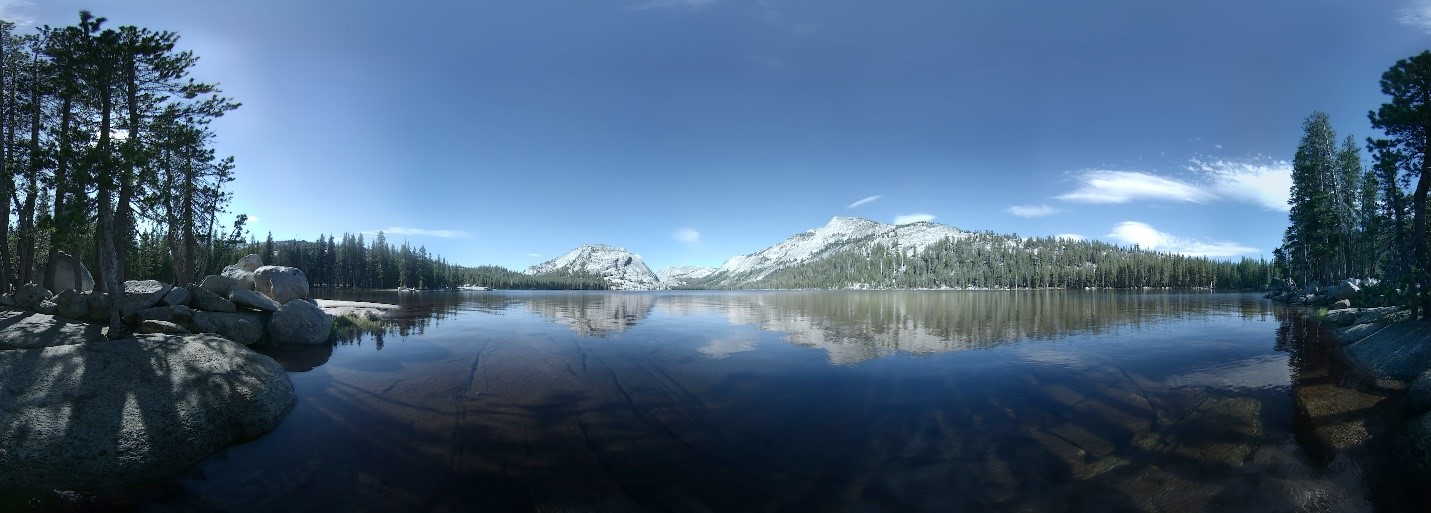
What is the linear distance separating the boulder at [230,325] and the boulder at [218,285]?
146 inches

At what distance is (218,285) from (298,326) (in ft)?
17.0

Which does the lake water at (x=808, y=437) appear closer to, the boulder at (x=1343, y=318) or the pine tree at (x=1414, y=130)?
the pine tree at (x=1414, y=130)

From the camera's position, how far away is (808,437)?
31.8 feet

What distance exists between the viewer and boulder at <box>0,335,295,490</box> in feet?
23.5

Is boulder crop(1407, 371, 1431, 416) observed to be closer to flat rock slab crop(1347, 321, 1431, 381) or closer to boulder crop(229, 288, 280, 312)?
flat rock slab crop(1347, 321, 1431, 381)

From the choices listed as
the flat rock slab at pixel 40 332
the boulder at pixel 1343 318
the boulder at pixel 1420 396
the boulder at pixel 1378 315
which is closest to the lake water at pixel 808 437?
the boulder at pixel 1420 396

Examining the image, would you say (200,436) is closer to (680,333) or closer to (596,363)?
(596,363)

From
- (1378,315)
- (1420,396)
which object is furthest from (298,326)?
(1378,315)

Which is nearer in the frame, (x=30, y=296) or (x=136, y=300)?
(x=136, y=300)

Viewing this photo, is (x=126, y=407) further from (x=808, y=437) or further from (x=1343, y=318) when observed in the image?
(x=1343, y=318)

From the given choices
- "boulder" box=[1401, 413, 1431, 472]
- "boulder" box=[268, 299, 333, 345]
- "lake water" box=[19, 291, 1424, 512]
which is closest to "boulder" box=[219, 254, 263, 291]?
"boulder" box=[268, 299, 333, 345]

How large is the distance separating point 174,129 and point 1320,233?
97.3 m

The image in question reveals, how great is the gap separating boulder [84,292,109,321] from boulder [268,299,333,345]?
5.07 metres

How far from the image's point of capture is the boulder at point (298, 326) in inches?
778
